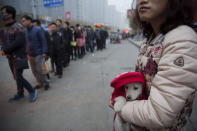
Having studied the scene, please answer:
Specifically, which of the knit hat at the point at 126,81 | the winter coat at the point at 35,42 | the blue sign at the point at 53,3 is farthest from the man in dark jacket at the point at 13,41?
the blue sign at the point at 53,3

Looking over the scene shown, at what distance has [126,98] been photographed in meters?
0.95

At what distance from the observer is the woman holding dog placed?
70cm

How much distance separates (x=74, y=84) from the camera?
4973 millimetres

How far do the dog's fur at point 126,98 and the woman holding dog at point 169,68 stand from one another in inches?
1.9

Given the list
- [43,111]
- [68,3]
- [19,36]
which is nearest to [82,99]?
[43,111]

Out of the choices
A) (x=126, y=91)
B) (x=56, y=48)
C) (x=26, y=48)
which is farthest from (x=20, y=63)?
(x=126, y=91)

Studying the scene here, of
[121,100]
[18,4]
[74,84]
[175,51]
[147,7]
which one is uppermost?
[18,4]

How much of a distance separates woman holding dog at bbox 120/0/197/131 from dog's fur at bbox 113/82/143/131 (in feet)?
0.15

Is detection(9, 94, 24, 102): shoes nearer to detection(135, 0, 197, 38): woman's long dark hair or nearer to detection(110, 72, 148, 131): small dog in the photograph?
detection(110, 72, 148, 131): small dog

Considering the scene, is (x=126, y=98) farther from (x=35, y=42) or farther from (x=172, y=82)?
(x=35, y=42)

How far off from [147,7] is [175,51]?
0.30 meters

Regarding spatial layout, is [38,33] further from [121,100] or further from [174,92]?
[174,92]

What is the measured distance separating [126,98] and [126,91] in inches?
1.6

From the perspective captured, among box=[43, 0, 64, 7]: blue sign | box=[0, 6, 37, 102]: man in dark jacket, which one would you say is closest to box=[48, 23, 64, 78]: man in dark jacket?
box=[0, 6, 37, 102]: man in dark jacket
